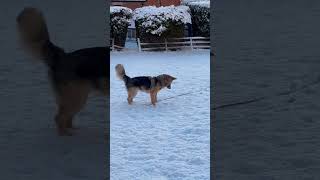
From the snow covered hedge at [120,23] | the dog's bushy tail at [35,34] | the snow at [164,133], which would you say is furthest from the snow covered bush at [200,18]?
the dog's bushy tail at [35,34]

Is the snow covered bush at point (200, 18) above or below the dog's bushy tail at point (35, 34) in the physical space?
above

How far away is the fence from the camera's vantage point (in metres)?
9.91

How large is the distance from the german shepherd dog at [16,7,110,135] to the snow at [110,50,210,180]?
357 mm

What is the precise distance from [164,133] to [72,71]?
900mm

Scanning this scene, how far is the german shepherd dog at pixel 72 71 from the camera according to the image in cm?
255

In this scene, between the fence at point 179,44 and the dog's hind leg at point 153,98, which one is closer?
the dog's hind leg at point 153,98

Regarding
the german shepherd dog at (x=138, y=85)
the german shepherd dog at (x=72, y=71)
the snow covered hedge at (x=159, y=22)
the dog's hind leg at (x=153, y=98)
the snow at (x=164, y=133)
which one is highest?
the snow covered hedge at (x=159, y=22)

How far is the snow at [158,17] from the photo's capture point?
9.91 m

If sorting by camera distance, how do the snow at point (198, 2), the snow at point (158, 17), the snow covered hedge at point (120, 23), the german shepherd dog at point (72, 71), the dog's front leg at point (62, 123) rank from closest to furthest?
1. the german shepherd dog at point (72, 71)
2. the dog's front leg at point (62, 123)
3. the snow at point (158, 17)
4. the snow covered hedge at point (120, 23)
5. the snow at point (198, 2)

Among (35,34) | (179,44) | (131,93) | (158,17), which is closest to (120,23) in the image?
(158,17)

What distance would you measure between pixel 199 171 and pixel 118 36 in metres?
7.95

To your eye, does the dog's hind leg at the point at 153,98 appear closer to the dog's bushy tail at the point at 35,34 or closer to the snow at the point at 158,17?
the dog's bushy tail at the point at 35,34

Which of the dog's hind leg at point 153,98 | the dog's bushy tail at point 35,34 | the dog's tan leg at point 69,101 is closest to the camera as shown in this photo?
the dog's bushy tail at point 35,34
